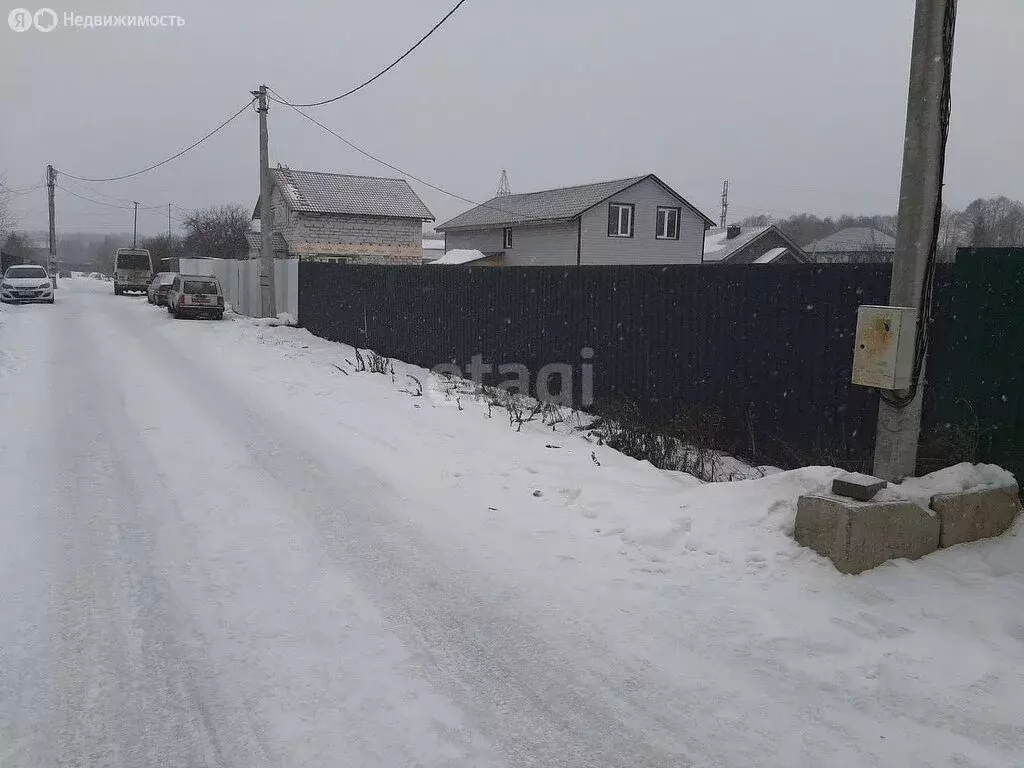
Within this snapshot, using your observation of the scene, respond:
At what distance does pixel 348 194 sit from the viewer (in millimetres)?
40312

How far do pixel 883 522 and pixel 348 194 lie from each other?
39.3 m

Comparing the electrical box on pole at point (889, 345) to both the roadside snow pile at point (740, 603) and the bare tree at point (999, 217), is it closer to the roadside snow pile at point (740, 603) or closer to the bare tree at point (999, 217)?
the roadside snow pile at point (740, 603)

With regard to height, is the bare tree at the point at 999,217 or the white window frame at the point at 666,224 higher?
the bare tree at the point at 999,217

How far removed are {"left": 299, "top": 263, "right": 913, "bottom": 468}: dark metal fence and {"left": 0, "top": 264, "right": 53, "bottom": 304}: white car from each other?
2448cm

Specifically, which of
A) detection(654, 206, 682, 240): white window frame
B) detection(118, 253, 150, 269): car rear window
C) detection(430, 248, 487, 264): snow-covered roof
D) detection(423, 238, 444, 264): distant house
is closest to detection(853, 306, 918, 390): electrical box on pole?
detection(654, 206, 682, 240): white window frame

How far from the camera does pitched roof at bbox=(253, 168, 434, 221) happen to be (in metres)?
38.3

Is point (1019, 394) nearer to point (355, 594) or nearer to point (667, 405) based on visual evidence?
point (667, 405)

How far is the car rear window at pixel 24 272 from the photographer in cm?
2975

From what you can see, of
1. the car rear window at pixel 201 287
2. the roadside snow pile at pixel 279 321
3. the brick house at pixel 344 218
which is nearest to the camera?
the roadside snow pile at pixel 279 321

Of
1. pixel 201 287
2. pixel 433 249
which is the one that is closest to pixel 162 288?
pixel 201 287

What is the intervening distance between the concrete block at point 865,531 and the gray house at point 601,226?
30.8 meters

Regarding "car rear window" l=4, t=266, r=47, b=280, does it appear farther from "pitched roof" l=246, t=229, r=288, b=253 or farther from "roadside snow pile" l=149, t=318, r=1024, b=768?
"roadside snow pile" l=149, t=318, r=1024, b=768

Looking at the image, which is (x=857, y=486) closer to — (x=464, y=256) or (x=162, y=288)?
(x=162, y=288)

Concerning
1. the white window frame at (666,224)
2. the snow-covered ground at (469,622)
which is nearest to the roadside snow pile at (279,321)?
the snow-covered ground at (469,622)
